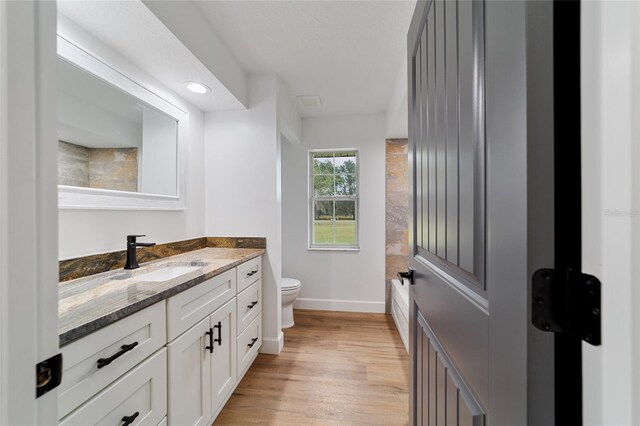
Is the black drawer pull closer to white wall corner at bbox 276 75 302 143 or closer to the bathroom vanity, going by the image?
the bathroom vanity

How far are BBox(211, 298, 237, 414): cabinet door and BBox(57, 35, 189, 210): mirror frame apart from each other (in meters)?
0.86

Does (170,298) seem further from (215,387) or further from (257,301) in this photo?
(257,301)

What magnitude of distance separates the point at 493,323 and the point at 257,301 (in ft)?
6.28

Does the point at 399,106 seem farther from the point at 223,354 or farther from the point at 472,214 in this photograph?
the point at 223,354

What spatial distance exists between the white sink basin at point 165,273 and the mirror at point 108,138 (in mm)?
533

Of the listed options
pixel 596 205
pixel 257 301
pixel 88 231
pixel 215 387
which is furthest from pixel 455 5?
pixel 257 301

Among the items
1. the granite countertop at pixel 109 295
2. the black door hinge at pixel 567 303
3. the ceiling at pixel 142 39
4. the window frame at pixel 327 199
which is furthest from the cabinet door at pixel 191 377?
the window frame at pixel 327 199

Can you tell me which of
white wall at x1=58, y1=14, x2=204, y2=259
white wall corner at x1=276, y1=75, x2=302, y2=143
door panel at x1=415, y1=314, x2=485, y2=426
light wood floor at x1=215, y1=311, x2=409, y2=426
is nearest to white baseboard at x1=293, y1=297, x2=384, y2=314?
light wood floor at x1=215, y1=311, x2=409, y2=426

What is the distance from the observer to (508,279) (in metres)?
0.42

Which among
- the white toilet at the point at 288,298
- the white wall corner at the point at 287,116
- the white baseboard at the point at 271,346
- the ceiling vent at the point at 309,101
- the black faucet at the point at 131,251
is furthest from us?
the ceiling vent at the point at 309,101

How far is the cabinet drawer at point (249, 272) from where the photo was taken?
1801 mm

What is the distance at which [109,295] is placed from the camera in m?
1.02

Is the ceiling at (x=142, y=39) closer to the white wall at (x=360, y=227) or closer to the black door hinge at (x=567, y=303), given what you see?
the white wall at (x=360, y=227)

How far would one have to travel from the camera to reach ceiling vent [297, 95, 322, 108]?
2.70 metres
